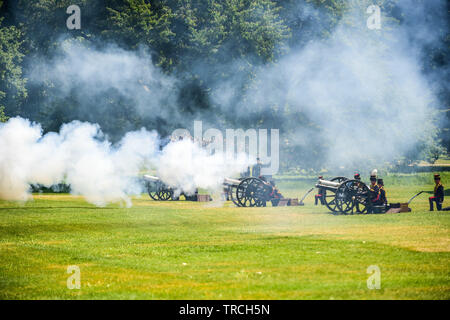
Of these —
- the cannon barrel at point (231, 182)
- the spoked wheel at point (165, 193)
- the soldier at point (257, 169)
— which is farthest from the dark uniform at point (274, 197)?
the spoked wheel at point (165, 193)

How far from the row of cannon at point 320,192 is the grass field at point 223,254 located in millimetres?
1050

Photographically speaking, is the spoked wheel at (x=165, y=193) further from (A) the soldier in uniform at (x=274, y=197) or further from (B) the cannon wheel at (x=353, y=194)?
(B) the cannon wheel at (x=353, y=194)

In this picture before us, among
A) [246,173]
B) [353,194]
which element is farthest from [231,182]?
[353,194]

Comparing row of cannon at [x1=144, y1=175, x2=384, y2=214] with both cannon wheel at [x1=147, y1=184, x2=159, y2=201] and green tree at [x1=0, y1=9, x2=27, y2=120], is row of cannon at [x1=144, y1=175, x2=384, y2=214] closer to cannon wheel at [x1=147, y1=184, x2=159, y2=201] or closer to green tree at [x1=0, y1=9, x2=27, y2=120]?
cannon wheel at [x1=147, y1=184, x2=159, y2=201]

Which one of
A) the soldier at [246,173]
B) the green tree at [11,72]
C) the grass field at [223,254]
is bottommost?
the grass field at [223,254]

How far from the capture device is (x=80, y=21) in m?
31.9

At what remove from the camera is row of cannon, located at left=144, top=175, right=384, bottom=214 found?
64.0 feet

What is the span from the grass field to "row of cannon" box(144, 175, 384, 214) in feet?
3.45

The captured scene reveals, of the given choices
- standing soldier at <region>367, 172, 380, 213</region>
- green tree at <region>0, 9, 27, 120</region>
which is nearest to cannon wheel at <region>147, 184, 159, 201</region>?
standing soldier at <region>367, 172, 380, 213</region>

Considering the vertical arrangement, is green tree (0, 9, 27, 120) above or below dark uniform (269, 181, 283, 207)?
above

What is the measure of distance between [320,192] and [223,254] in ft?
37.5

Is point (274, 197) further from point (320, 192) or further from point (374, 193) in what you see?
point (374, 193)

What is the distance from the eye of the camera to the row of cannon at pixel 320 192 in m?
19.5
